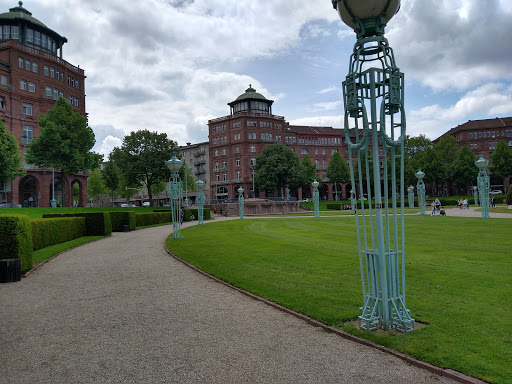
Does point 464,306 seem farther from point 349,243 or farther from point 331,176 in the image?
point 331,176

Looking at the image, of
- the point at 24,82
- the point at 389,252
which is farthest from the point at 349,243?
the point at 24,82

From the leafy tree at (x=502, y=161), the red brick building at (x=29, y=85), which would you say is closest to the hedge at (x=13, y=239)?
the red brick building at (x=29, y=85)

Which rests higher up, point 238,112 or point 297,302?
point 238,112

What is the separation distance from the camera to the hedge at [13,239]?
1091cm

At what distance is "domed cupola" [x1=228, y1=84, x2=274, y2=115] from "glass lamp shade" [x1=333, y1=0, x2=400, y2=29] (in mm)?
83315

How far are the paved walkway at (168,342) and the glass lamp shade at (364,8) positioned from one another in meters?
4.56

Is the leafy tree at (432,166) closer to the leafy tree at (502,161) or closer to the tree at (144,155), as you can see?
the leafy tree at (502,161)

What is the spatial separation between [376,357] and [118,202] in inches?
5406

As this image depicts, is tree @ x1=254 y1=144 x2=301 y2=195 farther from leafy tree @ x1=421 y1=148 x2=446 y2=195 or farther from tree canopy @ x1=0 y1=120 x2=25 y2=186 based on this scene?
tree canopy @ x1=0 y1=120 x2=25 y2=186

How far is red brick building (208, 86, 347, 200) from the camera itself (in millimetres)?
87375

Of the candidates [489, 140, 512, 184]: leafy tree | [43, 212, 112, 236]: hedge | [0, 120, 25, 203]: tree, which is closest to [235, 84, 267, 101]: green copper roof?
[489, 140, 512, 184]: leafy tree

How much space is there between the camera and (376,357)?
4738 mm

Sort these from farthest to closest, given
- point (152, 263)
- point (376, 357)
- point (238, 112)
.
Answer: point (238, 112)
point (152, 263)
point (376, 357)

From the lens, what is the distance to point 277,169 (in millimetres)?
73000
